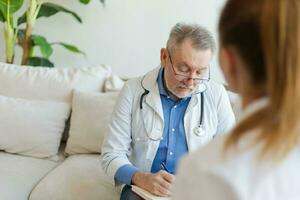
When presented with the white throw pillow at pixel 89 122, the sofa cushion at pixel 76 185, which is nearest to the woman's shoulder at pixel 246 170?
the sofa cushion at pixel 76 185

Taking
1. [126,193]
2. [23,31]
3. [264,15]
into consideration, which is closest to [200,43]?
[126,193]

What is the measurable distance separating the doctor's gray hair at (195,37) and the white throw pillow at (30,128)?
3.10ft

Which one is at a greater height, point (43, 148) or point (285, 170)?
point (285, 170)

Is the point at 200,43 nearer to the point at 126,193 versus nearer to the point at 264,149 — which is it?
the point at 126,193

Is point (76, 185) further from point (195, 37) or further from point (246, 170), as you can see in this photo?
point (246, 170)

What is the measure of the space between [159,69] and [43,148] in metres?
0.83

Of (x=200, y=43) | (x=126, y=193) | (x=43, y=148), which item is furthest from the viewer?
(x=43, y=148)

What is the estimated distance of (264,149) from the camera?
2.32ft

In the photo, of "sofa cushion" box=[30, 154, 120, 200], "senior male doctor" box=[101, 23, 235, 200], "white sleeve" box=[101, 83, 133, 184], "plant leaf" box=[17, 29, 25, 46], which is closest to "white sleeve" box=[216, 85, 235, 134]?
"senior male doctor" box=[101, 23, 235, 200]

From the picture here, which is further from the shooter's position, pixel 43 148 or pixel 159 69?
pixel 43 148

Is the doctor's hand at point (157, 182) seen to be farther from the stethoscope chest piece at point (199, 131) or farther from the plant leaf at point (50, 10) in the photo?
the plant leaf at point (50, 10)

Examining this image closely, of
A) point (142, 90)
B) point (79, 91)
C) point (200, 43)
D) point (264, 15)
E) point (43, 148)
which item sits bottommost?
point (43, 148)

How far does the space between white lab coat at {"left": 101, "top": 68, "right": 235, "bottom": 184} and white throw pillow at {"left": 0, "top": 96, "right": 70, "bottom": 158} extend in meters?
0.63

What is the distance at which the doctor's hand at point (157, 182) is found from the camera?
59.1 inches
